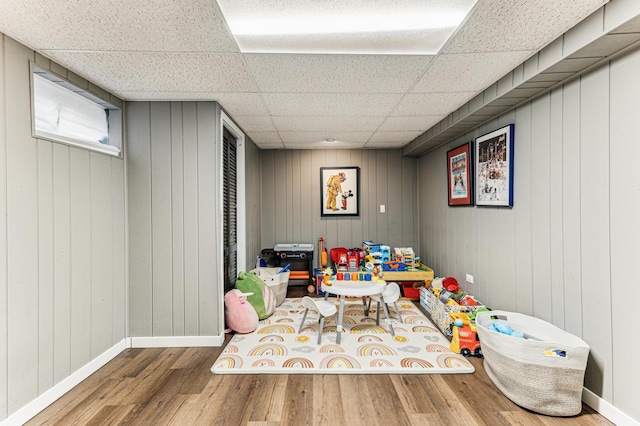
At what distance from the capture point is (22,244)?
178 centimetres

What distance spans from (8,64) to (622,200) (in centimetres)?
357

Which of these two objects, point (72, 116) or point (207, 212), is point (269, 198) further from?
point (72, 116)

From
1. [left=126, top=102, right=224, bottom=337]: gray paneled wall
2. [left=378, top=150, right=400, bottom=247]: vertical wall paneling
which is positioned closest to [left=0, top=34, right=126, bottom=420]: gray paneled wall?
[left=126, top=102, right=224, bottom=337]: gray paneled wall

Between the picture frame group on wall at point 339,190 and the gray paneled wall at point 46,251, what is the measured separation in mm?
2951

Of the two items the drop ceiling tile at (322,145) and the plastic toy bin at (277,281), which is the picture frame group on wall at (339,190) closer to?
the drop ceiling tile at (322,145)

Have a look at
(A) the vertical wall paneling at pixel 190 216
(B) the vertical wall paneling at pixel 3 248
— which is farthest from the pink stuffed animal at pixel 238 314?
(B) the vertical wall paneling at pixel 3 248

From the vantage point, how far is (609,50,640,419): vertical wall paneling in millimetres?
1585

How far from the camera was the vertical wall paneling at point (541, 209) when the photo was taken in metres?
2.18

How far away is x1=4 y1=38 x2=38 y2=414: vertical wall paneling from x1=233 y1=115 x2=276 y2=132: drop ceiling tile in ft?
5.52

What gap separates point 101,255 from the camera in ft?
7.92

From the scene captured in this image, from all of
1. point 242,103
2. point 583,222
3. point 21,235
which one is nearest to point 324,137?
point 242,103

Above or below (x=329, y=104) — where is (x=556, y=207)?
below

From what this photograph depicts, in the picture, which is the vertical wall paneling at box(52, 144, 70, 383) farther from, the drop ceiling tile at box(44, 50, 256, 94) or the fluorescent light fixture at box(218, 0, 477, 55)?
the fluorescent light fixture at box(218, 0, 477, 55)

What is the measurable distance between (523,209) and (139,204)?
133 inches
